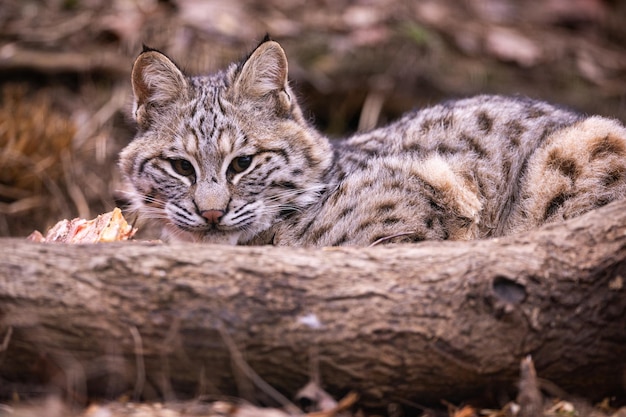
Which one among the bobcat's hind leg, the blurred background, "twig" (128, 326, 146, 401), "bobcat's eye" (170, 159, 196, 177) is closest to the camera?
→ "twig" (128, 326, 146, 401)

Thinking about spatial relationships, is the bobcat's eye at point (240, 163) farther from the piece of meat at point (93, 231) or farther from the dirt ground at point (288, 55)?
the dirt ground at point (288, 55)

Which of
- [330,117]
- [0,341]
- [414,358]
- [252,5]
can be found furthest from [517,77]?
[0,341]

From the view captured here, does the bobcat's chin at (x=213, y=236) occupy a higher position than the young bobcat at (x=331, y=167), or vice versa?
the young bobcat at (x=331, y=167)

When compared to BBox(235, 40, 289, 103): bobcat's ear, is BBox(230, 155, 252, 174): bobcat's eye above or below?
below

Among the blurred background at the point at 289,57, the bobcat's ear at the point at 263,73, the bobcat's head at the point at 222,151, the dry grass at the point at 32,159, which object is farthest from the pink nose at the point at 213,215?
the dry grass at the point at 32,159

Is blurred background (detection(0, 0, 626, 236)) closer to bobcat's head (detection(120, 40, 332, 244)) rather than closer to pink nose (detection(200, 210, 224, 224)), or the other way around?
bobcat's head (detection(120, 40, 332, 244))

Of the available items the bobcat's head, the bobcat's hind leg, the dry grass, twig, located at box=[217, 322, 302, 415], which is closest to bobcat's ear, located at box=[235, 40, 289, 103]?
the bobcat's head

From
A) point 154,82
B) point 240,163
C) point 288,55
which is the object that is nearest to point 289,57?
point 288,55
